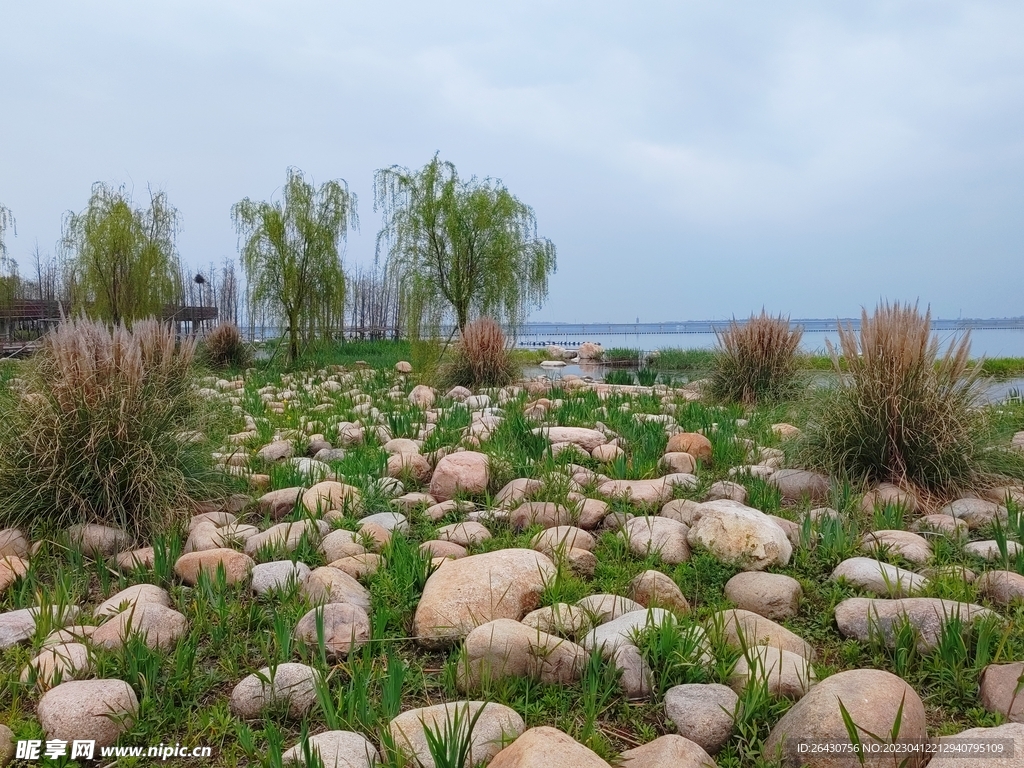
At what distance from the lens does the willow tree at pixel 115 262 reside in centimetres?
983

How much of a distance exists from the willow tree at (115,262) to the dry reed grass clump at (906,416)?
9.55m

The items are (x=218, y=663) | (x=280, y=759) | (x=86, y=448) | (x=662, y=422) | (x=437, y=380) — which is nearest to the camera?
(x=280, y=759)

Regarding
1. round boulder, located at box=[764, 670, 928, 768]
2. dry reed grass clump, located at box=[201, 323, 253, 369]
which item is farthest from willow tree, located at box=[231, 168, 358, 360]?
round boulder, located at box=[764, 670, 928, 768]

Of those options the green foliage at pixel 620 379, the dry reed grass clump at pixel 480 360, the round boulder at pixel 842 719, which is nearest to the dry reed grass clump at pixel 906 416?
the round boulder at pixel 842 719

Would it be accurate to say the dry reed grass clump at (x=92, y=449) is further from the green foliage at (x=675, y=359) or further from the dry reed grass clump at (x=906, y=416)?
the green foliage at (x=675, y=359)

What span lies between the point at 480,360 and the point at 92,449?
4.59 m

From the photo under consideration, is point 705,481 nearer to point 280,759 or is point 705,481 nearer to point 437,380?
point 280,759

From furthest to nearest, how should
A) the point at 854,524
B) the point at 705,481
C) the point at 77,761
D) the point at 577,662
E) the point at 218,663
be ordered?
the point at 705,481
the point at 854,524
the point at 218,663
the point at 577,662
the point at 77,761

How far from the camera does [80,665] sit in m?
1.66

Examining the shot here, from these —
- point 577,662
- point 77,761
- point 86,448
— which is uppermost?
point 86,448

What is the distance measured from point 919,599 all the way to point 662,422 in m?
2.34

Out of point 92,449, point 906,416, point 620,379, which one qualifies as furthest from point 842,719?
point 620,379

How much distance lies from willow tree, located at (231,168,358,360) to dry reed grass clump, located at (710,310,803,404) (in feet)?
21.3

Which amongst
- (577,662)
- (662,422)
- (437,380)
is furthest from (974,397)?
(437,380)
